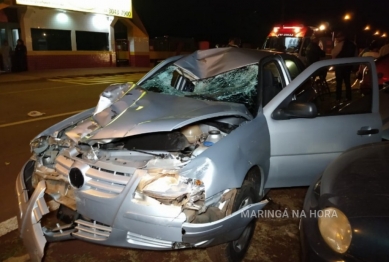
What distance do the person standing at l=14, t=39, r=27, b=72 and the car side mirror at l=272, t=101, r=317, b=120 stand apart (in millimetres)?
17171

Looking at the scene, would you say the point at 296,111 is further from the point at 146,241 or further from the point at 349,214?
the point at 146,241

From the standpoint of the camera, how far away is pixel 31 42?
1780cm

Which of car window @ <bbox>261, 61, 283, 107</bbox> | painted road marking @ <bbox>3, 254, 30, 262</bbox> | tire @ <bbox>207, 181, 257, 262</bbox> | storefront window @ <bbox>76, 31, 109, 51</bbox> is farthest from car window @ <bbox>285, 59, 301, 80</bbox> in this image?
storefront window @ <bbox>76, 31, 109, 51</bbox>

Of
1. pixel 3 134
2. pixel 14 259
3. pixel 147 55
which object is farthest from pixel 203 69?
pixel 147 55

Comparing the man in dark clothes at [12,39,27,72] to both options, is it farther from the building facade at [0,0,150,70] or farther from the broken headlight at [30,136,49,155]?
the broken headlight at [30,136,49,155]

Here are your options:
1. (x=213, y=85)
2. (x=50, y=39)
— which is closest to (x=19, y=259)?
(x=213, y=85)

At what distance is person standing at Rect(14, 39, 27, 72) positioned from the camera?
16.9 m

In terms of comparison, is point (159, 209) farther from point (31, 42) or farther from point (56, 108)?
point (31, 42)

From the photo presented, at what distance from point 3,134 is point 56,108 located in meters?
2.41

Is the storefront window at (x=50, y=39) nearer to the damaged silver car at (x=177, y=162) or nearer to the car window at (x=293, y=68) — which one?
the damaged silver car at (x=177, y=162)

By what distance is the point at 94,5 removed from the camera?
64.3 feet

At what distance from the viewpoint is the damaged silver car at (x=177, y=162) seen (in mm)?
2189

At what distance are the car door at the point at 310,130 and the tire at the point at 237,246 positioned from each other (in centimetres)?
51

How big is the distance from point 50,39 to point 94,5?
321 centimetres
